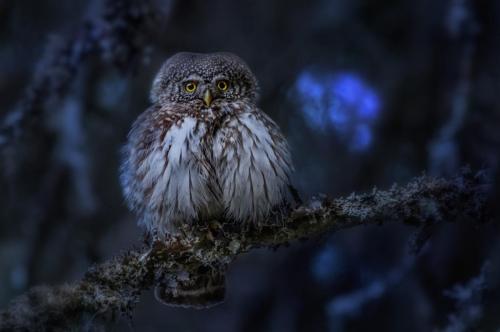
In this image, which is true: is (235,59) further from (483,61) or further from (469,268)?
(469,268)

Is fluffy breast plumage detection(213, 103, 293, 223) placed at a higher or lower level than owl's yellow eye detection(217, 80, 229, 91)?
lower

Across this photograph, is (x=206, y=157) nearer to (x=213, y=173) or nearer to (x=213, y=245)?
(x=213, y=173)

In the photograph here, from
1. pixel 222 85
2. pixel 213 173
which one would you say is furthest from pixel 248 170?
pixel 222 85

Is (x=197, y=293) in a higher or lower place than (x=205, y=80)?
lower

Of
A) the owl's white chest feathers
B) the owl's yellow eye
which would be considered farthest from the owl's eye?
the owl's white chest feathers

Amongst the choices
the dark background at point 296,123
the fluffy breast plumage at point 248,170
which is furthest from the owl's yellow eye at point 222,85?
the dark background at point 296,123

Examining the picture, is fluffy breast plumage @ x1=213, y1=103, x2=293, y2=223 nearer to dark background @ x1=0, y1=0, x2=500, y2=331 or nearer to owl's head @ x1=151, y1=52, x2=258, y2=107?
owl's head @ x1=151, y1=52, x2=258, y2=107
